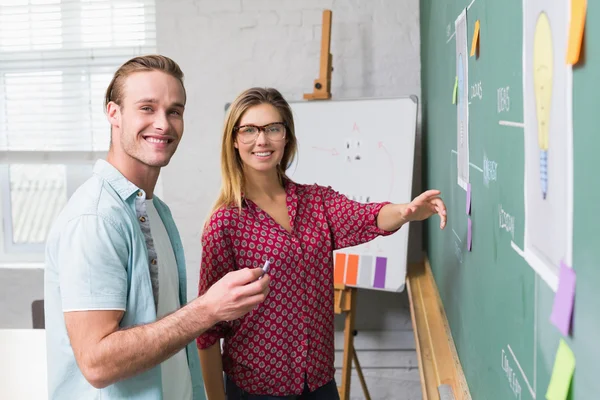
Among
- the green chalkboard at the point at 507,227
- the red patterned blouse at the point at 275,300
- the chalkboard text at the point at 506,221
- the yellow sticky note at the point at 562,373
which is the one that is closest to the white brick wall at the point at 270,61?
the green chalkboard at the point at 507,227

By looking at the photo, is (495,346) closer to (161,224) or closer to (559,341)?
(559,341)

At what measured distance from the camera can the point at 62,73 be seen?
3.51m

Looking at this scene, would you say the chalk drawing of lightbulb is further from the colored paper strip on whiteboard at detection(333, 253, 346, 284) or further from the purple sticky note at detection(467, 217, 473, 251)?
the colored paper strip on whiteboard at detection(333, 253, 346, 284)

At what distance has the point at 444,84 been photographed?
2.08 meters

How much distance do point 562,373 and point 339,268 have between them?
227cm

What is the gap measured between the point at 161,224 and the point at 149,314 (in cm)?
31

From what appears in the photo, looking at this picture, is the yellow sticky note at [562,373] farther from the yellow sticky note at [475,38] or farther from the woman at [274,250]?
the woman at [274,250]

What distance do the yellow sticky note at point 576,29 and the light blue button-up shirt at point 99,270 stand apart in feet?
2.88

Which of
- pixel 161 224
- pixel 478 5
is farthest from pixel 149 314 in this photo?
pixel 478 5

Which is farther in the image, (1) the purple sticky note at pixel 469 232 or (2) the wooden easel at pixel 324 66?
(2) the wooden easel at pixel 324 66

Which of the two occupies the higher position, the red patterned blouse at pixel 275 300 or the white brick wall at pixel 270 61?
the white brick wall at pixel 270 61

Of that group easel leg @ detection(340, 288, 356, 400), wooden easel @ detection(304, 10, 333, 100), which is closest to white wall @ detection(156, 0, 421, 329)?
wooden easel @ detection(304, 10, 333, 100)

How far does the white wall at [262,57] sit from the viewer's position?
3.22 m

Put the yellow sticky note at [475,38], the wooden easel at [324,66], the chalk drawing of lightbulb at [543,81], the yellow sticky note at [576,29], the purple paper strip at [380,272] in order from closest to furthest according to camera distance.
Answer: the yellow sticky note at [576,29]
the chalk drawing of lightbulb at [543,81]
the yellow sticky note at [475,38]
the purple paper strip at [380,272]
the wooden easel at [324,66]
